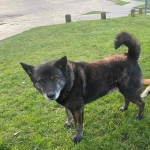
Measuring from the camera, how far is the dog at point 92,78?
3.44 metres

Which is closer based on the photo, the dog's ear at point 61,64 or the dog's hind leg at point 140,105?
the dog's ear at point 61,64

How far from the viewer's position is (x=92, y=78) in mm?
3787

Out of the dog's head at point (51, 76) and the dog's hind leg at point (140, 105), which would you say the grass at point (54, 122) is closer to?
the dog's hind leg at point (140, 105)

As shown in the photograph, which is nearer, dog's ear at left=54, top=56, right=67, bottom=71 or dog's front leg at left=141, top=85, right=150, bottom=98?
dog's ear at left=54, top=56, right=67, bottom=71

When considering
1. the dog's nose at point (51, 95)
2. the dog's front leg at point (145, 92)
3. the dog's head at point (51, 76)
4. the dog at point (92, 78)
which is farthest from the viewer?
the dog's front leg at point (145, 92)

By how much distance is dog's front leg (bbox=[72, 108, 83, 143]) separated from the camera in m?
3.71

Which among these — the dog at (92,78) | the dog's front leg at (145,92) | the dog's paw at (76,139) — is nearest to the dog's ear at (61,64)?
the dog at (92,78)

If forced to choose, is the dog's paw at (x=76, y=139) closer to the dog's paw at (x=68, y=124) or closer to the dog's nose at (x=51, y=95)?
the dog's paw at (x=68, y=124)

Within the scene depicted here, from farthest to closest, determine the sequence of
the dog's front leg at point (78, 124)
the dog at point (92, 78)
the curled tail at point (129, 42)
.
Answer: the curled tail at point (129, 42) < the dog's front leg at point (78, 124) < the dog at point (92, 78)

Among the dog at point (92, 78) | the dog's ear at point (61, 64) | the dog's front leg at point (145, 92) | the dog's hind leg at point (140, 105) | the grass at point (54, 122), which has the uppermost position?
the dog's ear at point (61, 64)

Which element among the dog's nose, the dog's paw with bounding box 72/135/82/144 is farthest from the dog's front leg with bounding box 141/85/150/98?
the dog's nose

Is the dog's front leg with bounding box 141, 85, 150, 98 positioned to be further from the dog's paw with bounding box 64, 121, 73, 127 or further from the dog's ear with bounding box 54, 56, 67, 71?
the dog's ear with bounding box 54, 56, 67, 71

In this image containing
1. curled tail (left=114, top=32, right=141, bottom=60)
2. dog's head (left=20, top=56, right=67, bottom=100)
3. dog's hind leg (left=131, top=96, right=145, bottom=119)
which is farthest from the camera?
dog's hind leg (left=131, top=96, right=145, bottom=119)

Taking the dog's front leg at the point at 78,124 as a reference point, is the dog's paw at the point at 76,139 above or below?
below
